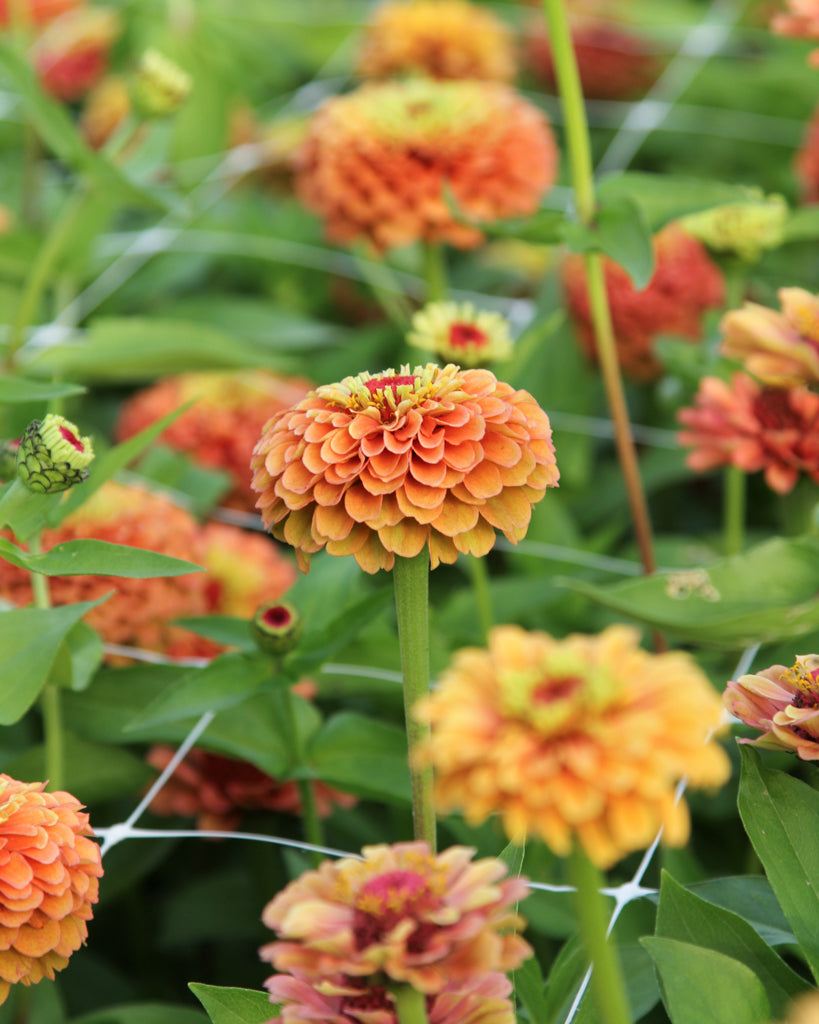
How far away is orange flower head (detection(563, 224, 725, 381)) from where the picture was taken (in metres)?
0.91

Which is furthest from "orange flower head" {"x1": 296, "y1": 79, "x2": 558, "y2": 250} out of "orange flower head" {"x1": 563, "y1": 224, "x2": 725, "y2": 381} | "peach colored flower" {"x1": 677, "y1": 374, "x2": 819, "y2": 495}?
"peach colored flower" {"x1": 677, "y1": 374, "x2": 819, "y2": 495}

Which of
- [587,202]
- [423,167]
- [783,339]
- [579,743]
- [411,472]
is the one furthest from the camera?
[423,167]

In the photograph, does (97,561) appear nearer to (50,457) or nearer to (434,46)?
(50,457)

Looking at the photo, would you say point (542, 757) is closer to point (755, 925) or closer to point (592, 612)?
point (755, 925)

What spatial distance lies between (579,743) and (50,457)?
11.5 inches

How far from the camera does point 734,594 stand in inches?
19.2

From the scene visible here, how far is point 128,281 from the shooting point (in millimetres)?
1084

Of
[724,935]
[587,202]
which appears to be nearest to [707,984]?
[724,935]

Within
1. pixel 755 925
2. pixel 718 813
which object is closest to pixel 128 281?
pixel 718 813

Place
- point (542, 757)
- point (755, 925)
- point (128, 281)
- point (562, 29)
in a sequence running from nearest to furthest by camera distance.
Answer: point (542, 757)
point (755, 925)
point (562, 29)
point (128, 281)

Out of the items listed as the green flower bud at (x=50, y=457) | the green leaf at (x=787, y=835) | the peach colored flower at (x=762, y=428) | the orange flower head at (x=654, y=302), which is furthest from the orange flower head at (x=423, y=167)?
the green leaf at (x=787, y=835)

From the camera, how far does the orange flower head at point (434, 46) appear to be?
3.78 ft

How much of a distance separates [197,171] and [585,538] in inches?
21.2

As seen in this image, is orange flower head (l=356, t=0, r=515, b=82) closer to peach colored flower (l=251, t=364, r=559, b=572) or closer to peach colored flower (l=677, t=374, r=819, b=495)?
peach colored flower (l=677, t=374, r=819, b=495)
